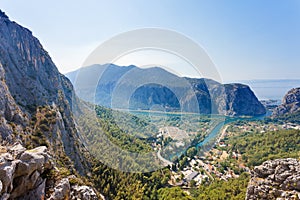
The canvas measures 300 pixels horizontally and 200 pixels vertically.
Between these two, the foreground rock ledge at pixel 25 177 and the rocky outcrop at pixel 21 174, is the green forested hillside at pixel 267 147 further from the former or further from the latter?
the rocky outcrop at pixel 21 174

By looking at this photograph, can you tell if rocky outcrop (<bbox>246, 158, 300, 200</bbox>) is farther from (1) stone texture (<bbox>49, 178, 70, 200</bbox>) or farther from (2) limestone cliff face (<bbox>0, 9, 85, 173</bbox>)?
(2) limestone cliff face (<bbox>0, 9, 85, 173</bbox>)

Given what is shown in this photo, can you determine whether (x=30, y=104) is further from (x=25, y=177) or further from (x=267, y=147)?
(x=267, y=147)

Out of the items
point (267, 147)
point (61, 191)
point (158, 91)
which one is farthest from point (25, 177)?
point (158, 91)

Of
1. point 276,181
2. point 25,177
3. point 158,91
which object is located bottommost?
point 276,181

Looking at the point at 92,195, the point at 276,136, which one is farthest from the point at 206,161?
the point at 92,195

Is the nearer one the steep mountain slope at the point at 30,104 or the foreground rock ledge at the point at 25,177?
the foreground rock ledge at the point at 25,177

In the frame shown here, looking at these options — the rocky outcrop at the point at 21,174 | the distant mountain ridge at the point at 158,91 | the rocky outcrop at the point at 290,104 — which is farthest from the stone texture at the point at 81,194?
the rocky outcrop at the point at 290,104

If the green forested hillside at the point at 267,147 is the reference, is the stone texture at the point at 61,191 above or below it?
above
